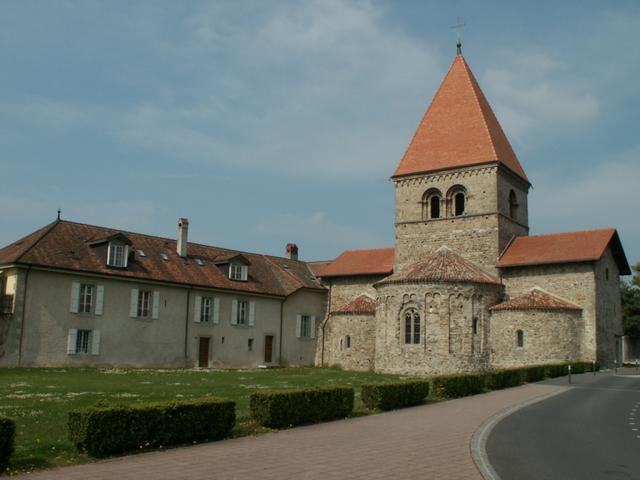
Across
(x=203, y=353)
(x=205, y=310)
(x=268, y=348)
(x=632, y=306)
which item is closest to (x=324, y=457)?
(x=203, y=353)

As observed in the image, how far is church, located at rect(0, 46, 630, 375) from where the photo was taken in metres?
32.9

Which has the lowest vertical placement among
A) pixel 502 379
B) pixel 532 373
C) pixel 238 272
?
pixel 502 379

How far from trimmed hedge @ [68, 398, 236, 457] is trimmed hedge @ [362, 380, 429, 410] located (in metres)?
6.12

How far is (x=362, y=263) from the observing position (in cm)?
4662

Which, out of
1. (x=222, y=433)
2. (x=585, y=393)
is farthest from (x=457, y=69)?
(x=222, y=433)

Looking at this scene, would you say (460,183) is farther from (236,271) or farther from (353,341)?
(236,271)

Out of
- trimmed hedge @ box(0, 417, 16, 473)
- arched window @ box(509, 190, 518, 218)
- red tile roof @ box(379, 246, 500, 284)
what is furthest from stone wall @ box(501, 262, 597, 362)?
trimmed hedge @ box(0, 417, 16, 473)

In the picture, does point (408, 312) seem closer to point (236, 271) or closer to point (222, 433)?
point (236, 271)

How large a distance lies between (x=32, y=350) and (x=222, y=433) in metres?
21.4

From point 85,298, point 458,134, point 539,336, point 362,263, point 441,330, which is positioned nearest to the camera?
point 85,298

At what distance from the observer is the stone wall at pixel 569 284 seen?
3506cm

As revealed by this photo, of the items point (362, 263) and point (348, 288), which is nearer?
point (348, 288)

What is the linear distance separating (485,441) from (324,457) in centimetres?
399

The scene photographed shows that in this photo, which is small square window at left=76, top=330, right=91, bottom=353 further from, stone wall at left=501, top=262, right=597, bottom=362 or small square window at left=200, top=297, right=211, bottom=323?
stone wall at left=501, top=262, right=597, bottom=362
